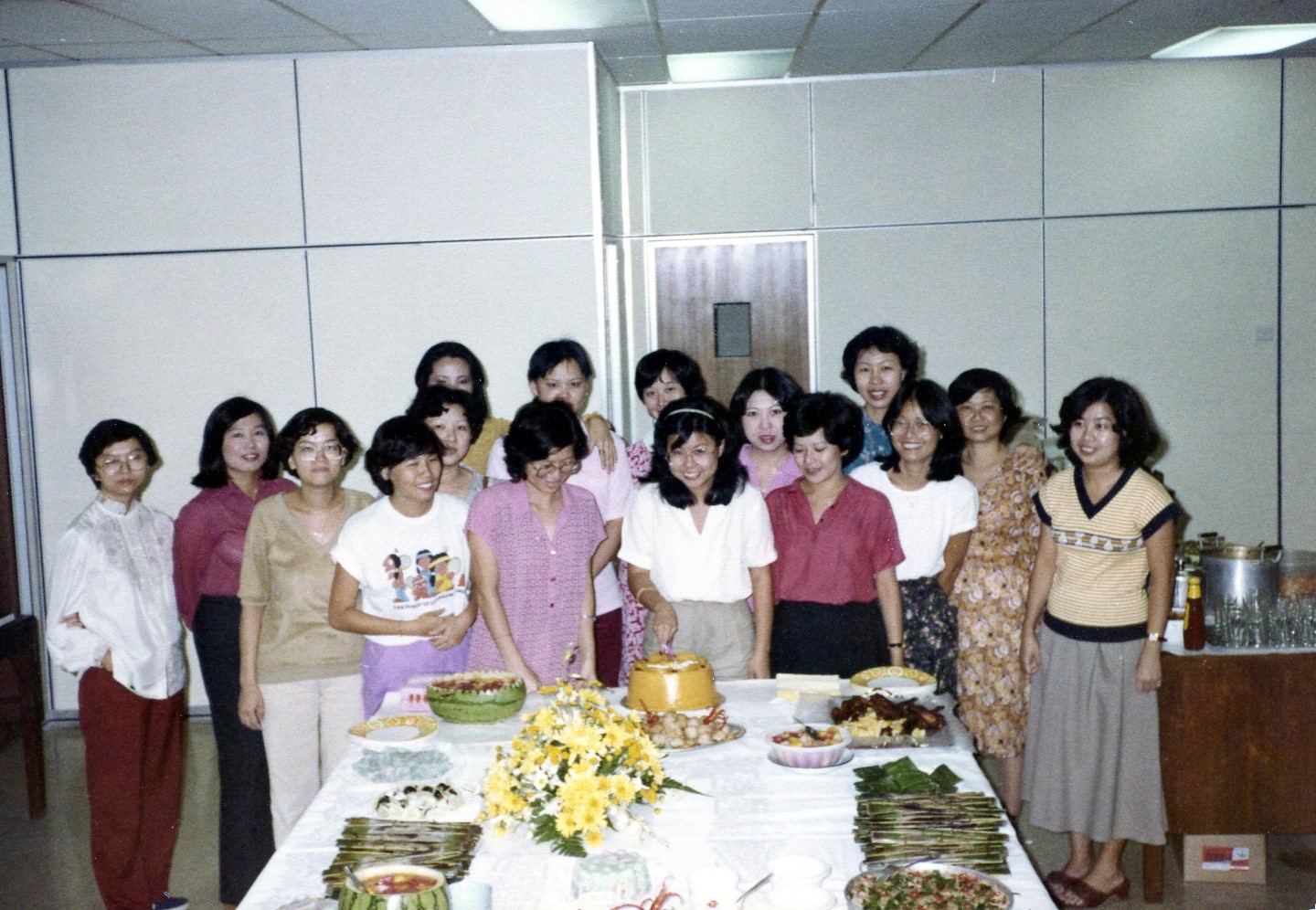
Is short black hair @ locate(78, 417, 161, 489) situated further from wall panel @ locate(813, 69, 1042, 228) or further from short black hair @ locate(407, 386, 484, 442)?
wall panel @ locate(813, 69, 1042, 228)

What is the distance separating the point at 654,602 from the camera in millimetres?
3348

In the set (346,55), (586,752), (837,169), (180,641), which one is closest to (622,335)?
(837,169)

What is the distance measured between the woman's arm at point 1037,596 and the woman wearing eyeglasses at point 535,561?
1.38 m

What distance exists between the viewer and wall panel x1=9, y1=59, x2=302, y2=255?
18.3 ft

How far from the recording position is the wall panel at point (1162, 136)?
6.35 meters

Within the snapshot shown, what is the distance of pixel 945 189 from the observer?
6480 millimetres

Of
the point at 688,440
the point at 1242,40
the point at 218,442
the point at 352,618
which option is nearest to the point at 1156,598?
the point at 688,440

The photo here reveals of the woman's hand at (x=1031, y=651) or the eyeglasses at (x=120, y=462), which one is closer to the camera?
the eyeglasses at (x=120, y=462)

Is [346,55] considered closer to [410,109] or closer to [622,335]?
[410,109]

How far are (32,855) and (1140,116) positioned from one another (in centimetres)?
629

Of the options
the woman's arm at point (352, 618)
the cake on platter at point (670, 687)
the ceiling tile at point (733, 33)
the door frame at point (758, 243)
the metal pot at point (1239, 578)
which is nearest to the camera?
the cake on platter at point (670, 687)

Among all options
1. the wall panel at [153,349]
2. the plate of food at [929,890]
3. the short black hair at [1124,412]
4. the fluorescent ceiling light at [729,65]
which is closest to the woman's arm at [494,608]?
the plate of food at [929,890]

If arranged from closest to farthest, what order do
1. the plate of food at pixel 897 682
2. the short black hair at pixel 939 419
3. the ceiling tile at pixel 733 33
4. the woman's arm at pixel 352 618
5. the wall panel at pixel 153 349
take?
the plate of food at pixel 897 682 < the woman's arm at pixel 352 618 < the short black hair at pixel 939 419 < the ceiling tile at pixel 733 33 < the wall panel at pixel 153 349

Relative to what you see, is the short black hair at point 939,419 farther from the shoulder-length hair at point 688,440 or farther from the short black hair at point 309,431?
the short black hair at point 309,431
